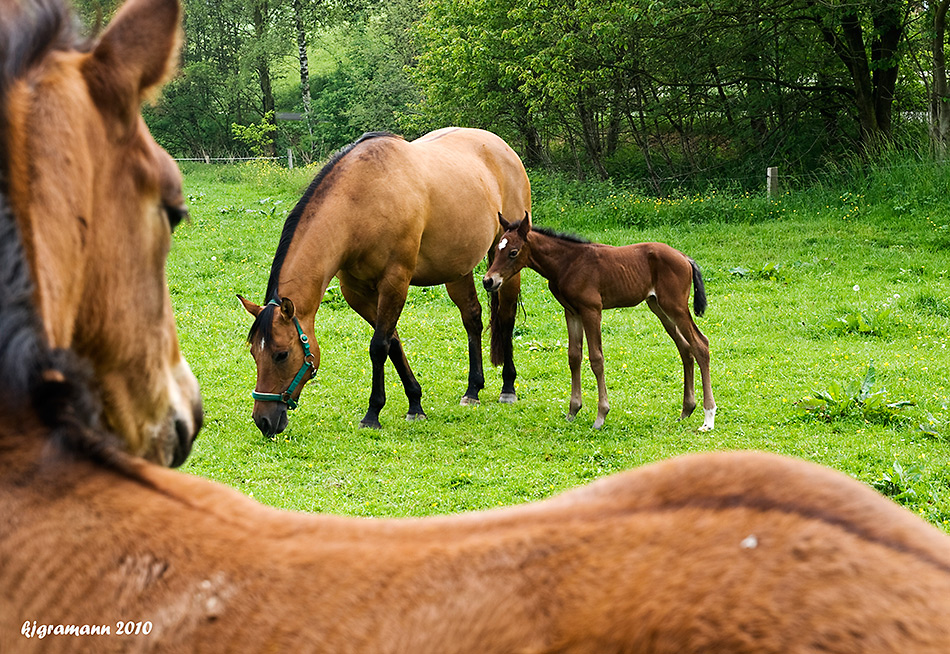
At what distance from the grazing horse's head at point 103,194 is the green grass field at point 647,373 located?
11.4 feet

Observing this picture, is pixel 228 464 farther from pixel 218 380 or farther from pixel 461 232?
pixel 461 232

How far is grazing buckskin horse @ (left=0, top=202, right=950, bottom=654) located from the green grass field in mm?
3841

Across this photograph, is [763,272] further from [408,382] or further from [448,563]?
[448,563]

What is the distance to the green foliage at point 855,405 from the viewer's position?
6.22 metres

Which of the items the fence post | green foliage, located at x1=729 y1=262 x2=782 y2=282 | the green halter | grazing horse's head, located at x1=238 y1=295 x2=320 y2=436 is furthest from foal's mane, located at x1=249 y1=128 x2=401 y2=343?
the fence post

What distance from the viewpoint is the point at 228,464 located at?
5.80 m

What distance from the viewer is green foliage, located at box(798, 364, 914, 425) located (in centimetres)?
622

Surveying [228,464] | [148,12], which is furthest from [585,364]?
[148,12]

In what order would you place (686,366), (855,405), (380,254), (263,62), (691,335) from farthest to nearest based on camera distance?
(263,62), (691,335), (686,366), (380,254), (855,405)

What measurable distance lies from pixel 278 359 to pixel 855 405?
4.44 meters

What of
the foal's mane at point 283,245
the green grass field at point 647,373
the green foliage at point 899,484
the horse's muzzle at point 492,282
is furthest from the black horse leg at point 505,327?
the green foliage at point 899,484
